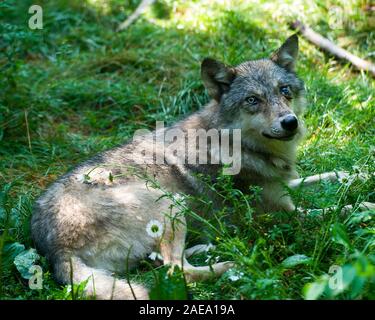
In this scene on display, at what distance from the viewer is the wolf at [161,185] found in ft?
13.0

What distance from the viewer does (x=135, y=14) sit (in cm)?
903

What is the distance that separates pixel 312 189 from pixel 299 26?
409 cm

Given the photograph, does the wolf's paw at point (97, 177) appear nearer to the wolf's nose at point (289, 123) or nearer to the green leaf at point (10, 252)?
the green leaf at point (10, 252)

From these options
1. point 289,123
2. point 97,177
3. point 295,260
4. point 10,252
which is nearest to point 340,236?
point 295,260

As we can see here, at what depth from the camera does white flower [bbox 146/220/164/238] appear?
4.00m

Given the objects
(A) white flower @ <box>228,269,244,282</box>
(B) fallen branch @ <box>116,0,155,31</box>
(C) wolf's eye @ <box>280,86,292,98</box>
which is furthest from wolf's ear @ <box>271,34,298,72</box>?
(B) fallen branch @ <box>116,0,155,31</box>

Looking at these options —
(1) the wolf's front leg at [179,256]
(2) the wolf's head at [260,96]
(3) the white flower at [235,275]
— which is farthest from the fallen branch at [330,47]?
(3) the white flower at [235,275]

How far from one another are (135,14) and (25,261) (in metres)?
5.88

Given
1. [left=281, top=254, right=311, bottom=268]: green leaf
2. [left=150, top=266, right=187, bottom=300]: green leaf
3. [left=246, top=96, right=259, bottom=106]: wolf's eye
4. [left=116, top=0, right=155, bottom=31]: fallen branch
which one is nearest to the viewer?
[left=150, top=266, right=187, bottom=300]: green leaf

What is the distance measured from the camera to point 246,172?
4.73 m

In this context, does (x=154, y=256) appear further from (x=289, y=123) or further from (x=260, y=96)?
(x=260, y=96)

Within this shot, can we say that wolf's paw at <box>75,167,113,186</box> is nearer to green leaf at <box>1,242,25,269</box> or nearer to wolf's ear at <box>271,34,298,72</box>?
green leaf at <box>1,242,25,269</box>

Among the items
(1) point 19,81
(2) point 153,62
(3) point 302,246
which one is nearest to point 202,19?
(2) point 153,62
